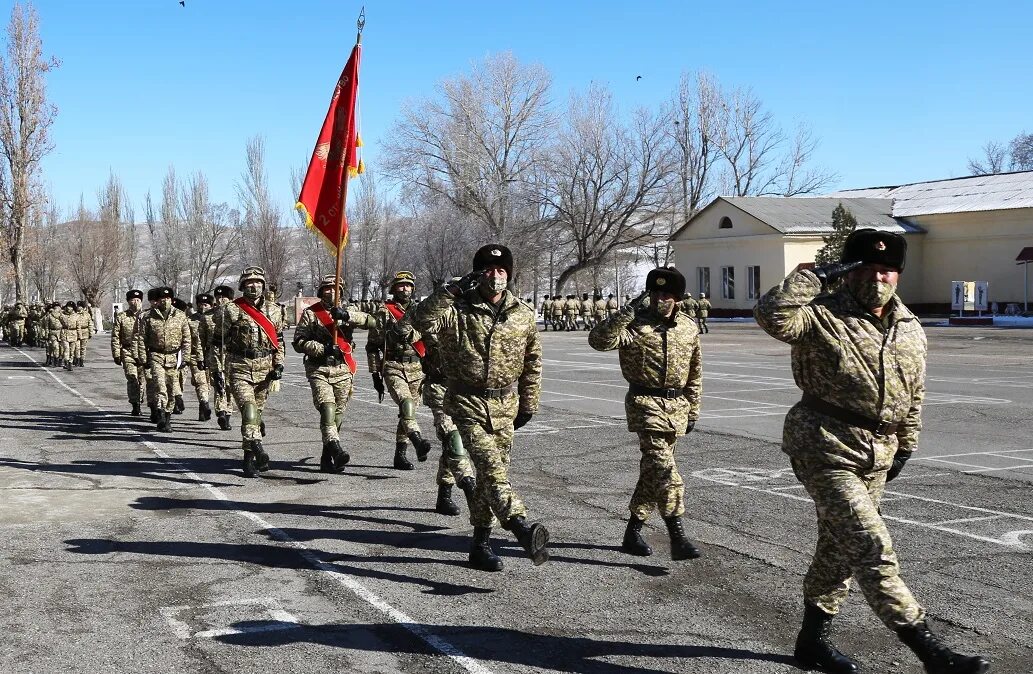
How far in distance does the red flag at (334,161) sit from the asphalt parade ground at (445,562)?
103 inches

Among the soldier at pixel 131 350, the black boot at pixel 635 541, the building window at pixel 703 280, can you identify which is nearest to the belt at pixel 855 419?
the black boot at pixel 635 541

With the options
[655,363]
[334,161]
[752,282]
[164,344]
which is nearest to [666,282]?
[655,363]

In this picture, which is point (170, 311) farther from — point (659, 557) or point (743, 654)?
point (743, 654)

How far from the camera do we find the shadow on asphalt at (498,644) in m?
5.27

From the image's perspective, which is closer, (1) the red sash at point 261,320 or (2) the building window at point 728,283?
(1) the red sash at point 261,320

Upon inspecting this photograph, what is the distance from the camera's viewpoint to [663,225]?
74.4 meters

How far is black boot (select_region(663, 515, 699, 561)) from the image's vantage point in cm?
721

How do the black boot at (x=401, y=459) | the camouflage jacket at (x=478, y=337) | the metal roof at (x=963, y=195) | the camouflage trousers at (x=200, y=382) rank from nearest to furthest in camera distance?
the camouflage jacket at (x=478, y=337), the black boot at (x=401, y=459), the camouflage trousers at (x=200, y=382), the metal roof at (x=963, y=195)

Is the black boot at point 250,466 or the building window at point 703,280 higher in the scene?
the building window at point 703,280

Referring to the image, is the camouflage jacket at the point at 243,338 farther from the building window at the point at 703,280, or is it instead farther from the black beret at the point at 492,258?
the building window at the point at 703,280

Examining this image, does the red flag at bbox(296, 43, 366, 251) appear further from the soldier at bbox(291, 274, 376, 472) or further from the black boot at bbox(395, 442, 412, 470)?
the black boot at bbox(395, 442, 412, 470)

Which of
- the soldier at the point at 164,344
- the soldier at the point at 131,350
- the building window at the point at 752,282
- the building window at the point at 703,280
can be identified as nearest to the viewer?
the soldier at the point at 164,344

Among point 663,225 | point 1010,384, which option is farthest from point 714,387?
point 663,225

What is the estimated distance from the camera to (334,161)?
40.6ft
